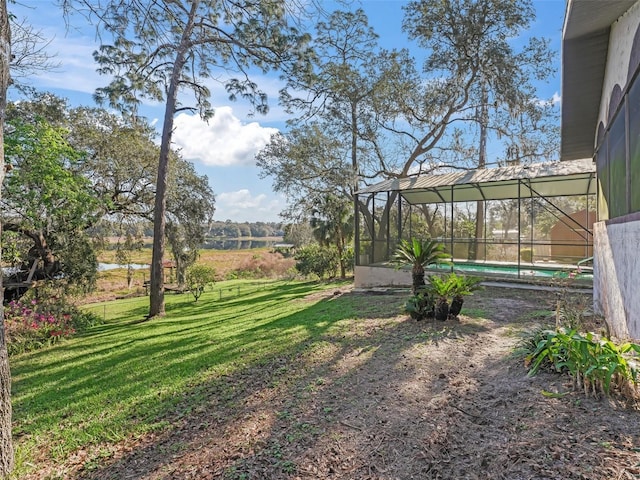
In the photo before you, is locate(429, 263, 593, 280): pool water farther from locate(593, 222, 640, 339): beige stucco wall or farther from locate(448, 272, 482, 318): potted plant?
locate(593, 222, 640, 339): beige stucco wall

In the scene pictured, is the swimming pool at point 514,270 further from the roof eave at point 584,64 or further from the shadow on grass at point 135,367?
the shadow on grass at point 135,367

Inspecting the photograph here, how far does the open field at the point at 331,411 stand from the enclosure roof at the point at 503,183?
173 inches

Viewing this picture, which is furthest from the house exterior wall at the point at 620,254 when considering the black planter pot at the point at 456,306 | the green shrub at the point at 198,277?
the green shrub at the point at 198,277

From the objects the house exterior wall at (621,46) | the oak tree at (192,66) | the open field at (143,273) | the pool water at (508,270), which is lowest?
the open field at (143,273)

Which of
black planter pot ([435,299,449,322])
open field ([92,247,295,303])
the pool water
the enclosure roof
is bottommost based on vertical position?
open field ([92,247,295,303])

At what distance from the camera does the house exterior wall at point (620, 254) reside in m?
3.01

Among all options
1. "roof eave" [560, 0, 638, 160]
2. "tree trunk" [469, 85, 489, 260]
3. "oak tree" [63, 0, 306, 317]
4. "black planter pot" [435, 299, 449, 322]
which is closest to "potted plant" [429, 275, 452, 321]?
"black planter pot" [435, 299, 449, 322]

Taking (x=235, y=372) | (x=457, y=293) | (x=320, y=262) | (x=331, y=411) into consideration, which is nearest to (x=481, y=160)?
(x=320, y=262)

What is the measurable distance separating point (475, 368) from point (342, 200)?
13.8 meters

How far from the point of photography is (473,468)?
224 cm

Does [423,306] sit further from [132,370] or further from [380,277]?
[380,277]

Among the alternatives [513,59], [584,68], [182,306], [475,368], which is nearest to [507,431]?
[475,368]

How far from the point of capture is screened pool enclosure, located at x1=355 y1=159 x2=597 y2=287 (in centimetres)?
995

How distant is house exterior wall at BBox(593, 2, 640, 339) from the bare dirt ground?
100 cm
